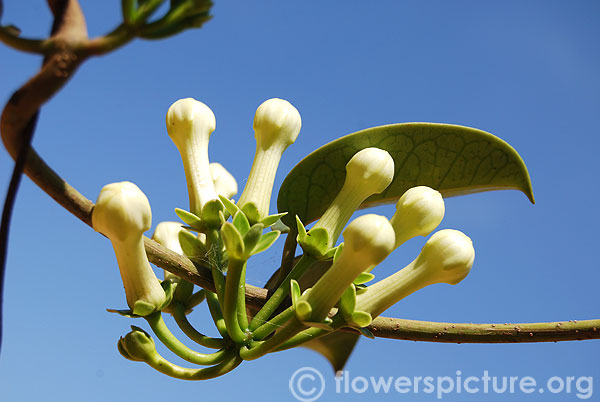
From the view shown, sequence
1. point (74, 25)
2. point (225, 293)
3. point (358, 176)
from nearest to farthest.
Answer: point (74, 25) < point (225, 293) < point (358, 176)

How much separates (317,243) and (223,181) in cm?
52

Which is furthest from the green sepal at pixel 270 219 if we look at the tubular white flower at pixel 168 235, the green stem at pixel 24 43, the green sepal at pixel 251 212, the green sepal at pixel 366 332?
the green stem at pixel 24 43

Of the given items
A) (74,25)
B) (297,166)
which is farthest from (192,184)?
(74,25)

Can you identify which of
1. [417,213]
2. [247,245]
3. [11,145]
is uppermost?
[417,213]

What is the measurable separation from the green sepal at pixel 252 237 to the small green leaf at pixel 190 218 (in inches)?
8.4

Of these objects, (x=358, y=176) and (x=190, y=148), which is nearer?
(x=358, y=176)

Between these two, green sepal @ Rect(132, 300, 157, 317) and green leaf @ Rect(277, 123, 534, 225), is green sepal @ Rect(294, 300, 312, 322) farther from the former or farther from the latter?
green leaf @ Rect(277, 123, 534, 225)

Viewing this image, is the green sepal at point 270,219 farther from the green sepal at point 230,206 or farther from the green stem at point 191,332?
the green stem at point 191,332

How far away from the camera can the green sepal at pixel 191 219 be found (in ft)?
3.74

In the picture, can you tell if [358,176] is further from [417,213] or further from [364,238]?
[364,238]

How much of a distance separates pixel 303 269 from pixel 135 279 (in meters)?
0.29

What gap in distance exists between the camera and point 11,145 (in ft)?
1.86

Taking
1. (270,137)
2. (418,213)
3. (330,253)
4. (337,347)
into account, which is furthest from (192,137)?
(337,347)

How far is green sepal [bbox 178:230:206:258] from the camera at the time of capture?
1148mm
